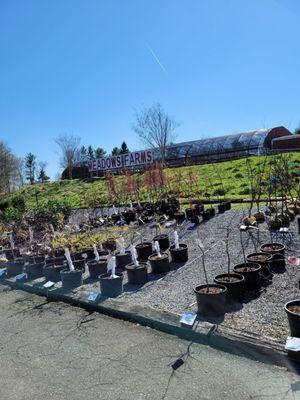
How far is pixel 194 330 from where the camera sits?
369cm

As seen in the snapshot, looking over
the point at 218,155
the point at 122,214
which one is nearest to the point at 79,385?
the point at 122,214

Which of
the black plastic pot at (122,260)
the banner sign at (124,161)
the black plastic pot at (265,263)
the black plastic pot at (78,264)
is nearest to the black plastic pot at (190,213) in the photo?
the black plastic pot at (122,260)

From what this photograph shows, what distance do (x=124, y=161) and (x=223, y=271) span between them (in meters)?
15.9

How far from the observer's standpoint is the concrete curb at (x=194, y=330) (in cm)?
315

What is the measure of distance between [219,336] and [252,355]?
347 mm

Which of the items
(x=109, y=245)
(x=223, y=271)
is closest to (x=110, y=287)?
(x=223, y=271)

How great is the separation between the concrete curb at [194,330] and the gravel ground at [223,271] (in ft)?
0.57

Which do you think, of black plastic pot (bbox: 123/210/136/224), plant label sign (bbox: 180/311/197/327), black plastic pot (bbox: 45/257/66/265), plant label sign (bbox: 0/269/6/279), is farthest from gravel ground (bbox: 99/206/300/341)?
plant label sign (bbox: 0/269/6/279)

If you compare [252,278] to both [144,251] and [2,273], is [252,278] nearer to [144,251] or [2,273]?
[144,251]

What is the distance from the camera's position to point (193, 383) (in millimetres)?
2930

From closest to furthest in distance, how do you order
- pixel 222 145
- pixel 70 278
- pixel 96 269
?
1. pixel 70 278
2. pixel 96 269
3. pixel 222 145

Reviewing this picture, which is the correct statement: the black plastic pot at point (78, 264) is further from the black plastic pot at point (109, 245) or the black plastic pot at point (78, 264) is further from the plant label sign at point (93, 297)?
the plant label sign at point (93, 297)

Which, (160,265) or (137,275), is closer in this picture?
(137,275)

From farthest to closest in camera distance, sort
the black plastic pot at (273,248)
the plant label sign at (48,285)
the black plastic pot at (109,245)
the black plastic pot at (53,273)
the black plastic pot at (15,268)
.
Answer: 1. the black plastic pot at (109,245)
2. the black plastic pot at (15,268)
3. the black plastic pot at (53,273)
4. the plant label sign at (48,285)
5. the black plastic pot at (273,248)
